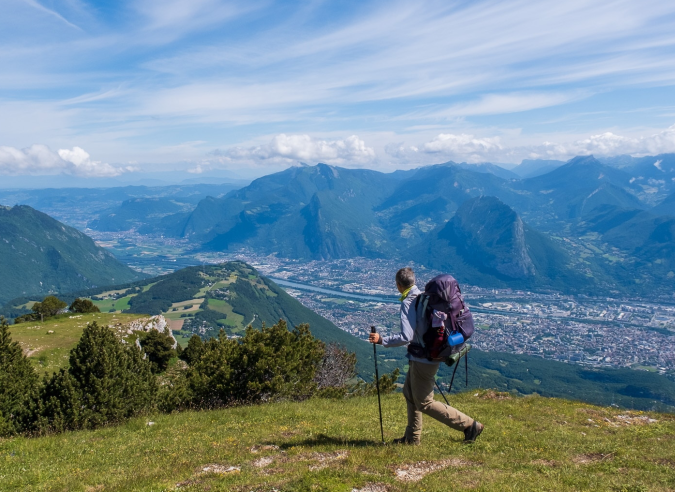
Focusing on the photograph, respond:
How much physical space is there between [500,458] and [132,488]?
8053mm

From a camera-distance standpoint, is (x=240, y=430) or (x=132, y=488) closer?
(x=132, y=488)

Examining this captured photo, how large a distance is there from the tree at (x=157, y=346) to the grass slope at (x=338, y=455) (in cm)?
2563

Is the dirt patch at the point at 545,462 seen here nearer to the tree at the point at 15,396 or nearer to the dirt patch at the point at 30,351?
the tree at the point at 15,396

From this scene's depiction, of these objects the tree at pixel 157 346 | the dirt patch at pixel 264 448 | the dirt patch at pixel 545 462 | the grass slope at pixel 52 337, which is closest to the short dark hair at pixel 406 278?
the dirt patch at pixel 545 462

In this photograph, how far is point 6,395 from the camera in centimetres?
1447

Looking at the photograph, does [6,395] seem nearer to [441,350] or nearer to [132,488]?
[132,488]

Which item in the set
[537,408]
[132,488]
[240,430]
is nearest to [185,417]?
[240,430]

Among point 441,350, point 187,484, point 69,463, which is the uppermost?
point 441,350

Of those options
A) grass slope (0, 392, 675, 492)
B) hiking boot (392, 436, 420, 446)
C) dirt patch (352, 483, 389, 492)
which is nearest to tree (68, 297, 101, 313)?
grass slope (0, 392, 675, 492)

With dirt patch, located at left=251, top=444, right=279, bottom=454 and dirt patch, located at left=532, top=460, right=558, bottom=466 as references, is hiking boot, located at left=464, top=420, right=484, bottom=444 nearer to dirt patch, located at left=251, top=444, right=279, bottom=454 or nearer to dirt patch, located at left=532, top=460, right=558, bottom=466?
dirt patch, located at left=532, top=460, right=558, bottom=466

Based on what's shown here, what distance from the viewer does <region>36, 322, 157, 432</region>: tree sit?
1457 cm

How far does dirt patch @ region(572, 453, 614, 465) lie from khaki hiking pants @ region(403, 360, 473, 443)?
97.4 inches

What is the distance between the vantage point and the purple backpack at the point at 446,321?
888 cm

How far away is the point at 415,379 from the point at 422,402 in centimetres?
63
